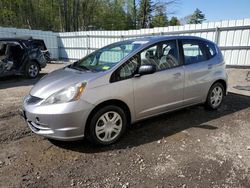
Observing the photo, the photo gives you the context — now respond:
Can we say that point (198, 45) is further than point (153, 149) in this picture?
Yes

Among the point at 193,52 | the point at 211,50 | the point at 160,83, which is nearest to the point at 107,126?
the point at 160,83

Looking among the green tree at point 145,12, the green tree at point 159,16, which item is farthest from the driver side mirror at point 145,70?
the green tree at point 145,12

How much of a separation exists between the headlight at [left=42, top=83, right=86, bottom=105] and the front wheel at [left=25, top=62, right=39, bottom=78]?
6.85 metres

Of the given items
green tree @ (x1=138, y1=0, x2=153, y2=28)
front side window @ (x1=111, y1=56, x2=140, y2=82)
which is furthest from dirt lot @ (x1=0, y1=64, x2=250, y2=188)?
green tree @ (x1=138, y1=0, x2=153, y2=28)

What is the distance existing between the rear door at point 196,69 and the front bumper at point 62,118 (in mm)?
2061

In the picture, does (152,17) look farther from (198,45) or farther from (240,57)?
(198,45)

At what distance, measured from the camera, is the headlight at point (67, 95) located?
3.18 meters

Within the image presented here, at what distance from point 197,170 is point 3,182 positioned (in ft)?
7.81

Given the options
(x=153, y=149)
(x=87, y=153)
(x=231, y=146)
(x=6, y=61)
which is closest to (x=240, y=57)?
(x=231, y=146)

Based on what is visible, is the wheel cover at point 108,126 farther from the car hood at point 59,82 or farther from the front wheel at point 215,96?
the front wheel at point 215,96

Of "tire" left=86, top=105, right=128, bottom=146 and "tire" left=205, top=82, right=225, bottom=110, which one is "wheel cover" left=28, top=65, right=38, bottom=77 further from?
"tire" left=205, top=82, right=225, bottom=110

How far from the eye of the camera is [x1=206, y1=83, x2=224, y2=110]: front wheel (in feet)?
16.2

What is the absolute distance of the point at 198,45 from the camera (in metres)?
4.80

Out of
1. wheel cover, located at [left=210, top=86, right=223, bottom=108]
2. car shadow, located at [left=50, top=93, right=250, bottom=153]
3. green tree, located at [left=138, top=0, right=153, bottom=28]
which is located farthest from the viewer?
green tree, located at [left=138, top=0, right=153, bottom=28]
